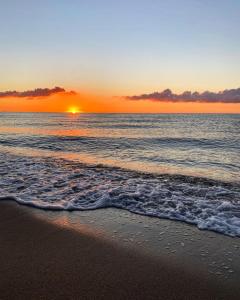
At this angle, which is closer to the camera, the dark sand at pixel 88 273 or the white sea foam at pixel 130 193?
the dark sand at pixel 88 273

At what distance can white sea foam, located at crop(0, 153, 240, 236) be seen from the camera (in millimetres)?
6719

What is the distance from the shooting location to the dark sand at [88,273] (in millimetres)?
3771

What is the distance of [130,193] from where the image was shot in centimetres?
827

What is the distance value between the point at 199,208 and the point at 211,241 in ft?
5.99

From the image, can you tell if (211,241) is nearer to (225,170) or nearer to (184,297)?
(184,297)

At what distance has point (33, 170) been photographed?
11.6m

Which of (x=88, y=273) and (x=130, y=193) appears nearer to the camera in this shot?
(x=88, y=273)

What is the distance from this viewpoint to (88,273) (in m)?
4.18

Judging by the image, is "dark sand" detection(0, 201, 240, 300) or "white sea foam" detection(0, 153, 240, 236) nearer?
"dark sand" detection(0, 201, 240, 300)

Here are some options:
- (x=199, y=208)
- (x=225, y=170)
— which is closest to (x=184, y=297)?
(x=199, y=208)

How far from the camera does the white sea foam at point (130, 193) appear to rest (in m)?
6.72

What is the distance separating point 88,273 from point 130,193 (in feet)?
13.8

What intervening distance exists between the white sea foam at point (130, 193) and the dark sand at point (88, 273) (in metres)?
1.80

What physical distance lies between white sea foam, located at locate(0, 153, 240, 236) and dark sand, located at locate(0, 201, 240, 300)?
180cm
